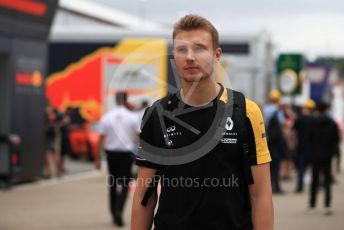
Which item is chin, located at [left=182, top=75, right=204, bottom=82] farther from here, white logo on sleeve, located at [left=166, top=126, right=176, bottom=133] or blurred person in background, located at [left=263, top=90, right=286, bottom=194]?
blurred person in background, located at [left=263, top=90, right=286, bottom=194]

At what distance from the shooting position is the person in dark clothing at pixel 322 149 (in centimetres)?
1355

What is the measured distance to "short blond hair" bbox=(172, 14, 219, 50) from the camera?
357 centimetres

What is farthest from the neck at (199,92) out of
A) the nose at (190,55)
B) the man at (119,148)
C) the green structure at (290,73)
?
the green structure at (290,73)

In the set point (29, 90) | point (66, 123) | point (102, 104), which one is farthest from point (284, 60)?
point (29, 90)

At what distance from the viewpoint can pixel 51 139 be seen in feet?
61.6

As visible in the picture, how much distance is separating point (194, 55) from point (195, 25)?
13 centimetres

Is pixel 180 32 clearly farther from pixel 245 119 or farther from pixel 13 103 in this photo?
pixel 13 103

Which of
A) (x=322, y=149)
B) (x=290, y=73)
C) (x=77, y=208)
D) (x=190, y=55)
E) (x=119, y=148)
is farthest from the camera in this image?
(x=290, y=73)

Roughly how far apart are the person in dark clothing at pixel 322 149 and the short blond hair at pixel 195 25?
1010 cm

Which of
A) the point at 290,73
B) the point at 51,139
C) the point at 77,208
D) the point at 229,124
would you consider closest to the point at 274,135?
the point at 77,208

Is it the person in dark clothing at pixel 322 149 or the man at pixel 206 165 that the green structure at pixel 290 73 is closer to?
the person in dark clothing at pixel 322 149

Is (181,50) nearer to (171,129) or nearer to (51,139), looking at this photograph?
(171,129)

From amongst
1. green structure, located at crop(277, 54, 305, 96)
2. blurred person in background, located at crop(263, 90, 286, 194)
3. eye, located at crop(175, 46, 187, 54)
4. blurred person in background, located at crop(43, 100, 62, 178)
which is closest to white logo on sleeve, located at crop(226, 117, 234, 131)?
eye, located at crop(175, 46, 187, 54)

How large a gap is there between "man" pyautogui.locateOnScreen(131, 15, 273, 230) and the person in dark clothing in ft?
32.7
